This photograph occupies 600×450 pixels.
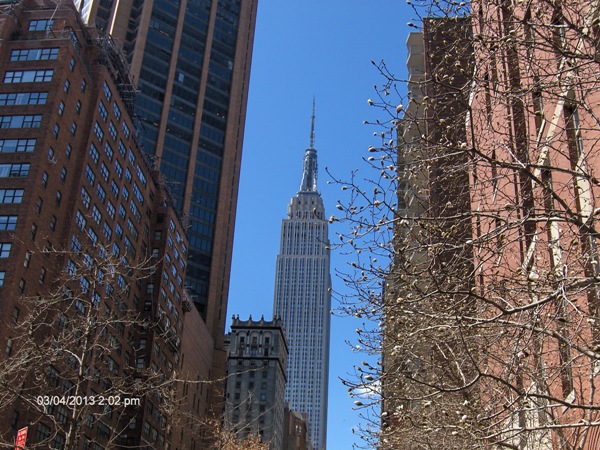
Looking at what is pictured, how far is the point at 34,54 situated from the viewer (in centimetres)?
6506

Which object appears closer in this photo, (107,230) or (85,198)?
(85,198)

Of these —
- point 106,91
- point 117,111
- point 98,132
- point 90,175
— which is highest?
point 117,111

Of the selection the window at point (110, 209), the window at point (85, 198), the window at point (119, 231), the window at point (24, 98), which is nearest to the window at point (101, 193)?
the window at point (110, 209)

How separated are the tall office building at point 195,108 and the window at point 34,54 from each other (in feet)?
188

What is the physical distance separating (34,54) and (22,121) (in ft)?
24.6

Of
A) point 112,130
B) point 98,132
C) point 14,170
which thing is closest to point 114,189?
point 112,130

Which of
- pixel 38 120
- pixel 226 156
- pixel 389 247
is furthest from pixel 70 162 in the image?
pixel 226 156

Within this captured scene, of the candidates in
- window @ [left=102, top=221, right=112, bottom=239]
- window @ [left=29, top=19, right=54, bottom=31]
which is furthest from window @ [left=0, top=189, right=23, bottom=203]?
window @ [left=29, top=19, right=54, bottom=31]

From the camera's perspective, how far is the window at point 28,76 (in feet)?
209

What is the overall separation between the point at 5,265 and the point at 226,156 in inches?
3361

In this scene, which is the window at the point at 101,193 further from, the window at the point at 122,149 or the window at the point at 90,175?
the window at the point at 122,149

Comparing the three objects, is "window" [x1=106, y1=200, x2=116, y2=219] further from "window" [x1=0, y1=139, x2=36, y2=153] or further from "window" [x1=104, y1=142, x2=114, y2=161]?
"window" [x1=0, y1=139, x2=36, y2=153]

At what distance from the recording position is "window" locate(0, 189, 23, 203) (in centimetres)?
5750

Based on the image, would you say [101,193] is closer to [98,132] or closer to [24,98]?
[98,132]
